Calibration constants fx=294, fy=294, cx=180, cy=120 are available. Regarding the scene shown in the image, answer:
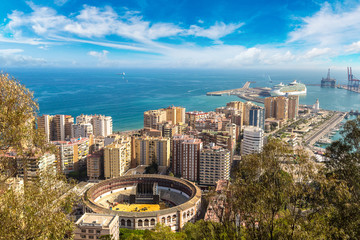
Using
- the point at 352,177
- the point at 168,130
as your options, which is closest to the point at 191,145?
the point at 168,130

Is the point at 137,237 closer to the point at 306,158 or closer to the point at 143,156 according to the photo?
the point at 306,158

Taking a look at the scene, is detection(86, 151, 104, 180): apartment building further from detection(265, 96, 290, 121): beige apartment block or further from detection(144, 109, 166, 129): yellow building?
detection(265, 96, 290, 121): beige apartment block

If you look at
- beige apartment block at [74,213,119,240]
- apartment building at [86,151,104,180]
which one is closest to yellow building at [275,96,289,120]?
apartment building at [86,151,104,180]

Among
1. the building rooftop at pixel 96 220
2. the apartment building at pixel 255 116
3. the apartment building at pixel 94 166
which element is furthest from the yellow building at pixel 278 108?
the building rooftop at pixel 96 220

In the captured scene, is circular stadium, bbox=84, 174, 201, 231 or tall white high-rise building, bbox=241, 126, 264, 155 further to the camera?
tall white high-rise building, bbox=241, 126, 264, 155

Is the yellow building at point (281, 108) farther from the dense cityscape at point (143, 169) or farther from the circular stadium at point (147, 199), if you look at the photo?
the circular stadium at point (147, 199)

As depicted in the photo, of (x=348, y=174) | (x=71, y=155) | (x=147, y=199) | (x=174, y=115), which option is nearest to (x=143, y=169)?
(x=147, y=199)
